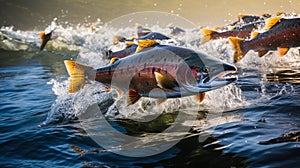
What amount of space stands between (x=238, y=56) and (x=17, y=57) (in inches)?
553

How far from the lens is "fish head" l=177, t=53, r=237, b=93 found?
3.11 m

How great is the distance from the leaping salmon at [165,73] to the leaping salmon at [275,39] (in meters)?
3.57

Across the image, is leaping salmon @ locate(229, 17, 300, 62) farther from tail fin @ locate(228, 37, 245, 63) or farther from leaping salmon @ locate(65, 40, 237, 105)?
leaping salmon @ locate(65, 40, 237, 105)

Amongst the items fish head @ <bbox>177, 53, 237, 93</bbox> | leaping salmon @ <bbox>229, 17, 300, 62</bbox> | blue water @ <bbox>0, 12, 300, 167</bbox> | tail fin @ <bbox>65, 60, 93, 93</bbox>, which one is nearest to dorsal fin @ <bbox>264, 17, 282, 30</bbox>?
Result: leaping salmon @ <bbox>229, 17, 300, 62</bbox>

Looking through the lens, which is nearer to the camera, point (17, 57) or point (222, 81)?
point (222, 81)

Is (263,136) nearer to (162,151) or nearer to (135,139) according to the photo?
(162,151)

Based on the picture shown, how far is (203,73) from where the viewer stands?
3246 millimetres

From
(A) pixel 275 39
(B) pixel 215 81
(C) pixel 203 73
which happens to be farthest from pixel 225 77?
→ (A) pixel 275 39

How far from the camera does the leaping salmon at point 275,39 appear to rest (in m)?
6.50

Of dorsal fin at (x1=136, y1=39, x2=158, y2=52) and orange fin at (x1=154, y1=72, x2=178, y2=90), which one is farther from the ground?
dorsal fin at (x1=136, y1=39, x2=158, y2=52)

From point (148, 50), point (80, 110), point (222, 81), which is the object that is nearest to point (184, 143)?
point (222, 81)

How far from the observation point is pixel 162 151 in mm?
3490

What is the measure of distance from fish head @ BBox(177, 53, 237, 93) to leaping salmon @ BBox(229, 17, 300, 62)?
3.85 m

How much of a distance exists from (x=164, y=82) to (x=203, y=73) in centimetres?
44
